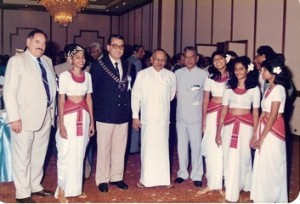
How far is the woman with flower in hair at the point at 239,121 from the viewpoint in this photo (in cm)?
369

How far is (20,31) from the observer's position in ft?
47.1

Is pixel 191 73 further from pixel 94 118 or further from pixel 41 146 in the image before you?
pixel 41 146

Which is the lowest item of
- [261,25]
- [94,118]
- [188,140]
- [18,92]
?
[188,140]

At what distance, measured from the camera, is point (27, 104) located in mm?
3561

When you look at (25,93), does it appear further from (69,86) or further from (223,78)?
(223,78)

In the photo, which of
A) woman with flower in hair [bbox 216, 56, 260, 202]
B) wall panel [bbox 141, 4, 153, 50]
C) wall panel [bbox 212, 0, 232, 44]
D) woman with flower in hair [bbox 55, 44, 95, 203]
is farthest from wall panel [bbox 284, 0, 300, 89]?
wall panel [bbox 141, 4, 153, 50]

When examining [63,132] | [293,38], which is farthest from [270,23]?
[63,132]

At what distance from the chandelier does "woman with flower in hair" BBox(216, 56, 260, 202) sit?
676cm

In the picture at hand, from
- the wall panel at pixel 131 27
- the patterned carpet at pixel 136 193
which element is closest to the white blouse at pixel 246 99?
the patterned carpet at pixel 136 193

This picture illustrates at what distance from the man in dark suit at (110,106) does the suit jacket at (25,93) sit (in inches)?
24.3

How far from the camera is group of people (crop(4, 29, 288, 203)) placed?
3.49 meters

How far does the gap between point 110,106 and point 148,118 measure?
0.42 metres

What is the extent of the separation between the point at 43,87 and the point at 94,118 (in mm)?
678

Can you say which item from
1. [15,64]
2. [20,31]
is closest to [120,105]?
[15,64]
